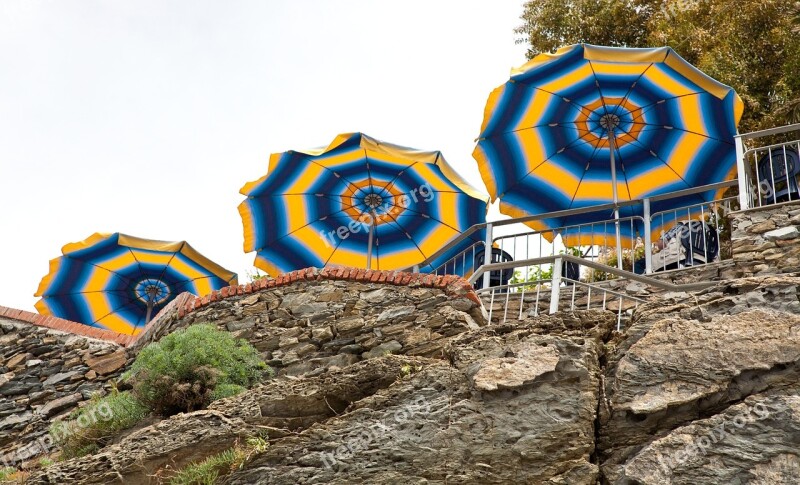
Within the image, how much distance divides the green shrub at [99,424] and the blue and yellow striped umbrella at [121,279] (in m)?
4.85

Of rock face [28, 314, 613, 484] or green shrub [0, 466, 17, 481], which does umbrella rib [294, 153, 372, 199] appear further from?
rock face [28, 314, 613, 484]

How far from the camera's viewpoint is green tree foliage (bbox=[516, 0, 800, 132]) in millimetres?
14570

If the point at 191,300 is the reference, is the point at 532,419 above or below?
below

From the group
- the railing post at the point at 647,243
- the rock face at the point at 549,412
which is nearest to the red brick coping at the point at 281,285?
the rock face at the point at 549,412

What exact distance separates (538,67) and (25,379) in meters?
6.40

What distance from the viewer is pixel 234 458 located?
752 centimetres

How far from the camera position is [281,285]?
10.3m

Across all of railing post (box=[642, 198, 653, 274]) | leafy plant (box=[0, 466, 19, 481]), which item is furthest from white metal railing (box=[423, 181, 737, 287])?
leafy plant (box=[0, 466, 19, 481])

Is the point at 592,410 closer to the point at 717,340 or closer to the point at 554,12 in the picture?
the point at 717,340

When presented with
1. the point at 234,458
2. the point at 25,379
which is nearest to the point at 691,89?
the point at 234,458

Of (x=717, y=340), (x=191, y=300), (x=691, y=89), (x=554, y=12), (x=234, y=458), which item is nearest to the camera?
(x=717, y=340)

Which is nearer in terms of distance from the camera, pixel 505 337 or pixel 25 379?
pixel 505 337

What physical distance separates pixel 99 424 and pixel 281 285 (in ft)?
7.04

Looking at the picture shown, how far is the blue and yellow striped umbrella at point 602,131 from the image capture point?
1184 cm
